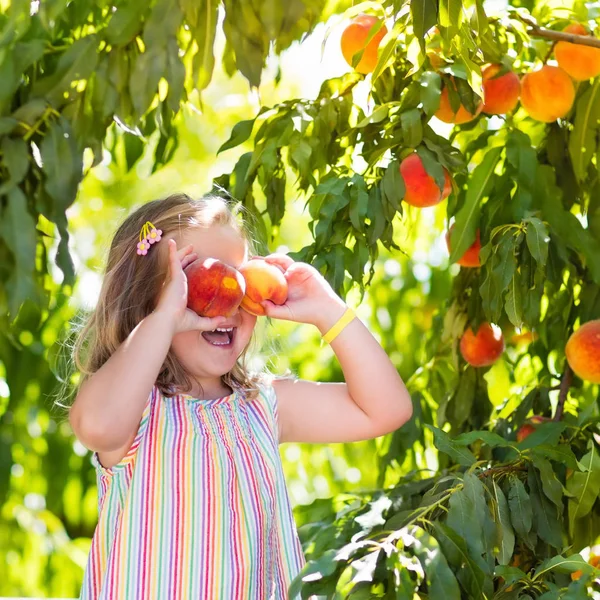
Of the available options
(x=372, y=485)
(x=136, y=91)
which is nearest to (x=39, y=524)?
(x=372, y=485)

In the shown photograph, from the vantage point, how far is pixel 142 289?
1710mm

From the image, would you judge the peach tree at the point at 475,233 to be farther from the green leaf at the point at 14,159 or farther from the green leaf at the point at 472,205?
the green leaf at the point at 14,159

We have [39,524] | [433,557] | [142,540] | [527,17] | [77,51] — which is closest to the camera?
[433,557]

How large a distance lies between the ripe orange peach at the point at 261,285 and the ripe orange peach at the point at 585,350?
63 centimetres

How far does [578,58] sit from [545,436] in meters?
0.73

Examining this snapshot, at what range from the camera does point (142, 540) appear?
152 centimetres

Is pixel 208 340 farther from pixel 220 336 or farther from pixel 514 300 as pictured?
pixel 514 300

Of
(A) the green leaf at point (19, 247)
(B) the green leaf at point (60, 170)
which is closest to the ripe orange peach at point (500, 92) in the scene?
(B) the green leaf at point (60, 170)

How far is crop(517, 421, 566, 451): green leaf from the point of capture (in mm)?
1722

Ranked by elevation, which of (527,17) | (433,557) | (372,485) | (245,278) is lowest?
(372,485)

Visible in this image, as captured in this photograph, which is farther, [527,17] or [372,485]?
[372,485]

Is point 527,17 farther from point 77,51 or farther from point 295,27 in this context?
point 77,51

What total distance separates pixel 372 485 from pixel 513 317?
167 cm

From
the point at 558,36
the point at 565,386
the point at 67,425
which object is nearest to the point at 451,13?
the point at 558,36
